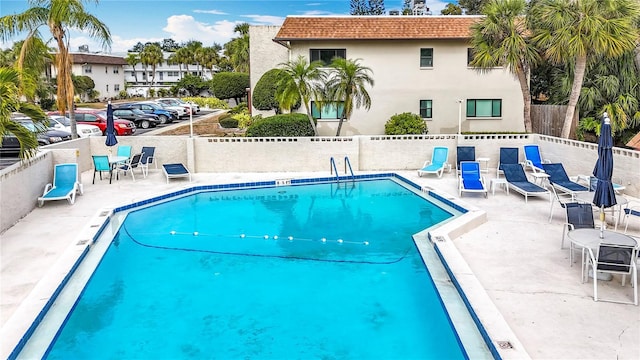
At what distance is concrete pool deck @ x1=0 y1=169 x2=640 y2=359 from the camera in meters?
6.68

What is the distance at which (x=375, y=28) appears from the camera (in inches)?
1031

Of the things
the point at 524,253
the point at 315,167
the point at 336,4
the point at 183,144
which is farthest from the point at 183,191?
the point at 336,4

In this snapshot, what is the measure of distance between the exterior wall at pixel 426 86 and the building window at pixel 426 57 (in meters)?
0.20

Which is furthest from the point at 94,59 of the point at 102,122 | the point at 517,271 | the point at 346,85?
the point at 517,271

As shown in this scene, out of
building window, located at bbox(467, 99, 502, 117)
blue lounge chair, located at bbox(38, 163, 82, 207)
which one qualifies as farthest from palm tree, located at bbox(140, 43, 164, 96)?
blue lounge chair, located at bbox(38, 163, 82, 207)

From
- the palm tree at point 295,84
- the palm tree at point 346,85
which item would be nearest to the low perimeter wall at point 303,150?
the palm tree at point 295,84

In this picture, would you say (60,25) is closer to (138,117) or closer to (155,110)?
(138,117)

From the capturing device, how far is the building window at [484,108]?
26.6m

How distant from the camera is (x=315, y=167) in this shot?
19.7m

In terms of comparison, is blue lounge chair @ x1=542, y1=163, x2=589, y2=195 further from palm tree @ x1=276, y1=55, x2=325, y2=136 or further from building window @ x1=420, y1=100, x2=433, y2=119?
building window @ x1=420, y1=100, x2=433, y2=119

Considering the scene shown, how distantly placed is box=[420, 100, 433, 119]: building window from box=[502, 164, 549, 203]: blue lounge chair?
1129 centimetres

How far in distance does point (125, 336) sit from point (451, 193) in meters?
10.5

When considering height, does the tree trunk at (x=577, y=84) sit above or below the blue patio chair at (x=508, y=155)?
above

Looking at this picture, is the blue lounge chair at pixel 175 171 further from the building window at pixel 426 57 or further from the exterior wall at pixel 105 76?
the exterior wall at pixel 105 76
